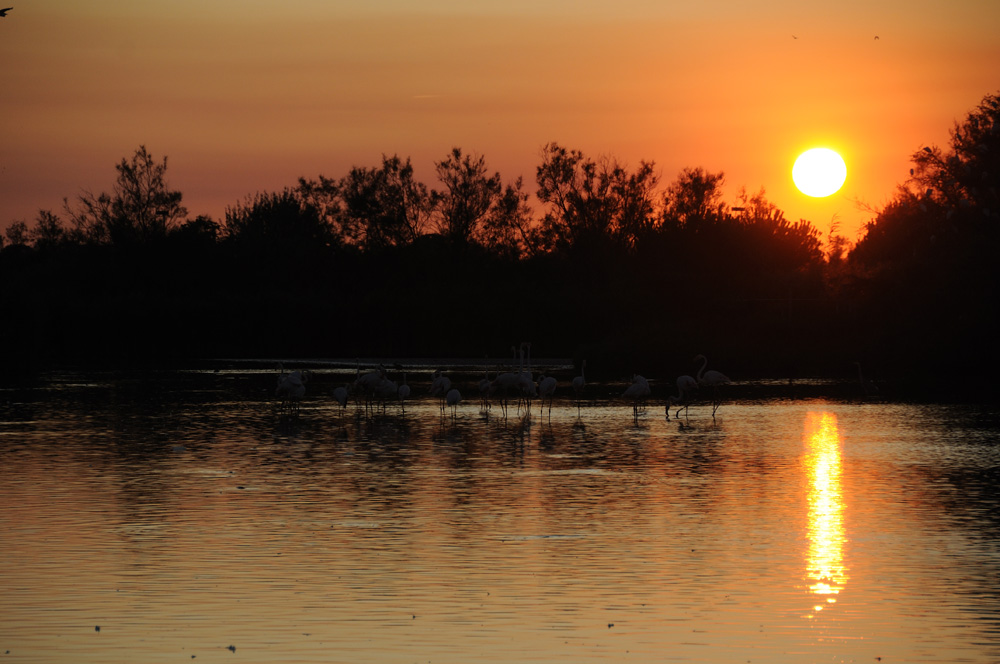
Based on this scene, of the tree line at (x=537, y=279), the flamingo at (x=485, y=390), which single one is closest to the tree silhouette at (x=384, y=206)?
the tree line at (x=537, y=279)

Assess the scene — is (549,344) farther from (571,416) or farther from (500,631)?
(500,631)

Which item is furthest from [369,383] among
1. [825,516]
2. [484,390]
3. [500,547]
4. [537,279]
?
[537,279]

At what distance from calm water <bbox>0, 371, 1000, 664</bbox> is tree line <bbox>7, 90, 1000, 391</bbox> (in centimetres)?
2271

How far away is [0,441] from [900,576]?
1579 centimetres

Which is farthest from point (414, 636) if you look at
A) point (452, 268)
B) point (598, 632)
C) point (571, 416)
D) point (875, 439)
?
point (452, 268)

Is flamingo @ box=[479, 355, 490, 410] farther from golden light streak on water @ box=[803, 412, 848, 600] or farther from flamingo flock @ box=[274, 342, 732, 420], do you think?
golden light streak on water @ box=[803, 412, 848, 600]

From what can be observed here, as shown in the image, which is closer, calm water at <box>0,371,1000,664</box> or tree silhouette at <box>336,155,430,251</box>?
calm water at <box>0,371,1000,664</box>

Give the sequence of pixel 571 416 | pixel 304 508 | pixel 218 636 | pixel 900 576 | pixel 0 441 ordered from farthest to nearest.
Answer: pixel 571 416 < pixel 0 441 < pixel 304 508 < pixel 900 576 < pixel 218 636

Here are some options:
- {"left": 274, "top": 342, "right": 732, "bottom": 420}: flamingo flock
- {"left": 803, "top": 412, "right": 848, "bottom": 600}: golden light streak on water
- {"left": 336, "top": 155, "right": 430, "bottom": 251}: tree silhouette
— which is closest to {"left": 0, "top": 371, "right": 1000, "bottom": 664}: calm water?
{"left": 803, "top": 412, "right": 848, "bottom": 600}: golden light streak on water

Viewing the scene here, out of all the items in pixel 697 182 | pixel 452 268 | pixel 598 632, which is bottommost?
pixel 598 632

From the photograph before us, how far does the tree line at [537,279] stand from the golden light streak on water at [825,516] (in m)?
19.0

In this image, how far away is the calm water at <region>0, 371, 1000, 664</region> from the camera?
328 inches

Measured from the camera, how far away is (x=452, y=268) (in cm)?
8381

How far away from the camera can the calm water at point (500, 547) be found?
8.34 m
